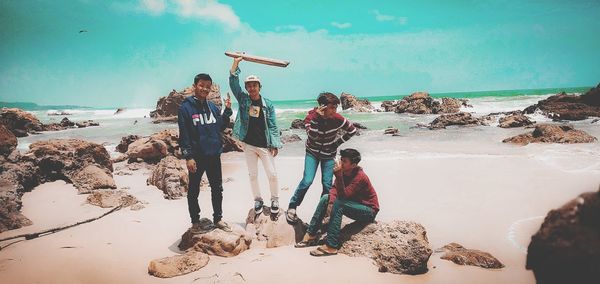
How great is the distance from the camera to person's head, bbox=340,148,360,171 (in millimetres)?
4125

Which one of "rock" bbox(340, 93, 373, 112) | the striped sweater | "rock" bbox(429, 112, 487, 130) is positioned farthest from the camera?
"rock" bbox(340, 93, 373, 112)

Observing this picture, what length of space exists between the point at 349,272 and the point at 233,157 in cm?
880

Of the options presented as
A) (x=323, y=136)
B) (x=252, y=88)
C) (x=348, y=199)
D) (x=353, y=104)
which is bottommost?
(x=348, y=199)

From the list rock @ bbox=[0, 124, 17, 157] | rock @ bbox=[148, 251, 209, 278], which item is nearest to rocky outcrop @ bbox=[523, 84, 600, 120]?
rock @ bbox=[148, 251, 209, 278]

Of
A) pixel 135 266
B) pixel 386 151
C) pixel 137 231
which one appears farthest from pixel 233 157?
pixel 135 266

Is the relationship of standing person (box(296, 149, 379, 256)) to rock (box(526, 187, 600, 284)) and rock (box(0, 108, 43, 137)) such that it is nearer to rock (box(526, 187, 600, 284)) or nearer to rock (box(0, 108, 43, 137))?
rock (box(526, 187, 600, 284))

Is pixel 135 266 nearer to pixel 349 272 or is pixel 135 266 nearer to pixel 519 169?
pixel 349 272

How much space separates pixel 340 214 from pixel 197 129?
81.2 inches

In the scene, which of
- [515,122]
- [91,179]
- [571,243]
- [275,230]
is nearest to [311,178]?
[275,230]

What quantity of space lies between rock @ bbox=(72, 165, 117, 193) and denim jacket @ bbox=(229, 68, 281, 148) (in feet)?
12.7

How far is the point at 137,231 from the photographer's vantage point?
500 centimetres

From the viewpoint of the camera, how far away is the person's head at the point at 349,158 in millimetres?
4125

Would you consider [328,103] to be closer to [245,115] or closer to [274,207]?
[245,115]

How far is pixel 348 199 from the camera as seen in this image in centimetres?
425
